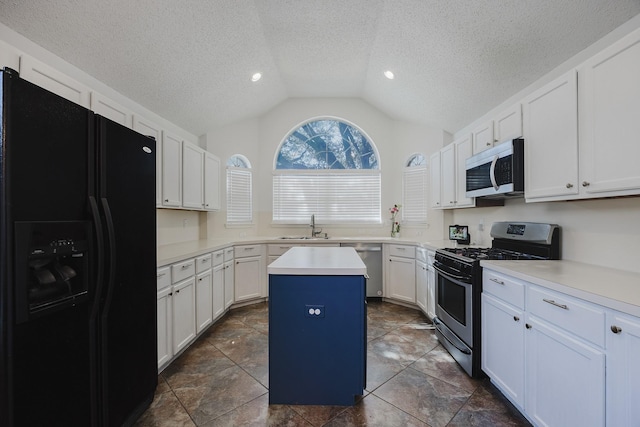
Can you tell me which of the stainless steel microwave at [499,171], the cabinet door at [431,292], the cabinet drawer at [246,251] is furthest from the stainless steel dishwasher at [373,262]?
the stainless steel microwave at [499,171]

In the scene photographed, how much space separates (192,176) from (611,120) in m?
3.58

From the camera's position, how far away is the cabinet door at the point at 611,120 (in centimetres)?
132

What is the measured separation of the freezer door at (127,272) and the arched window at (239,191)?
8.21 ft

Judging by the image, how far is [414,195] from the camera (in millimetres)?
4180

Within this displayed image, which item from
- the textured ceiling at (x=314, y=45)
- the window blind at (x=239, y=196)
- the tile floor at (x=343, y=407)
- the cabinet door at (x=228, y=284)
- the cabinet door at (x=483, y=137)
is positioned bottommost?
the tile floor at (x=343, y=407)

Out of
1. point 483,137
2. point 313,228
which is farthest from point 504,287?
point 313,228

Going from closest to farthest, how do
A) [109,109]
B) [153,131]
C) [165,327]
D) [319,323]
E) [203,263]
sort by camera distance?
1. [319,323]
2. [109,109]
3. [165,327]
4. [153,131]
5. [203,263]

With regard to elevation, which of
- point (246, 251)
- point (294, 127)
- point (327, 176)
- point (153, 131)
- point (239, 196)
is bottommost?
point (246, 251)

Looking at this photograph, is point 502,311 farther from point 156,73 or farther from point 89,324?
point 156,73

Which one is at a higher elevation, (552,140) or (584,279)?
(552,140)

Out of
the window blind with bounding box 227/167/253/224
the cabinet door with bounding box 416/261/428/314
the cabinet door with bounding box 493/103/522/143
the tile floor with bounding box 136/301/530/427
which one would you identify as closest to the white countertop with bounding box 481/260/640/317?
the tile floor with bounding box 136/301/530/427

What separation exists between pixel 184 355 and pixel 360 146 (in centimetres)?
385

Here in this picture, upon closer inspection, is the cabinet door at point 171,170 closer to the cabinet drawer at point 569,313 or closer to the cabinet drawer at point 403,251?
the cabinet drawer at point 403,251

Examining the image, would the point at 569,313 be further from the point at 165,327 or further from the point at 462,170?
the point at 165,327
